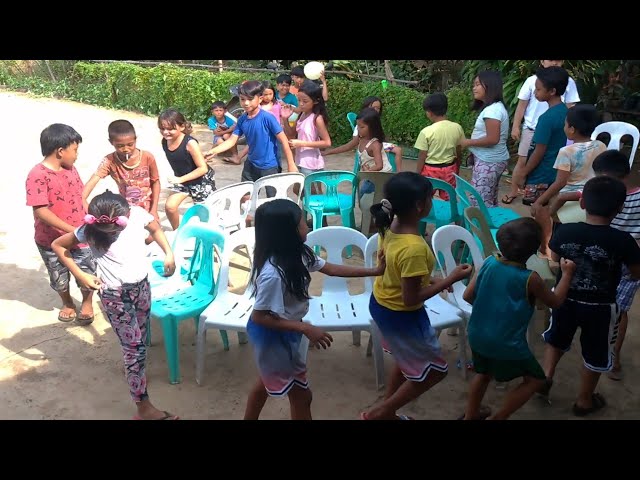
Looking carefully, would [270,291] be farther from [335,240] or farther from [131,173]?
[131,173]

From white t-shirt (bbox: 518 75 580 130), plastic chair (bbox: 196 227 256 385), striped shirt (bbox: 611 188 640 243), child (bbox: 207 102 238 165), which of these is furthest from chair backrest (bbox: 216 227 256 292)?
child (bbox: 207 102 238 165)

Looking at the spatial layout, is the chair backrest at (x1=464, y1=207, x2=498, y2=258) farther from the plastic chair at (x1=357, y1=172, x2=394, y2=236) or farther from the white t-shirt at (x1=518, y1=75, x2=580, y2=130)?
the white t-shirt at (x1=518, y1=75, x2=580, y2=130)

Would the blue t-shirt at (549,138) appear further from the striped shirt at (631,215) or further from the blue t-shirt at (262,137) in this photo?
the blue t-shirt at (262,137)

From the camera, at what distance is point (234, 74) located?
13836mm

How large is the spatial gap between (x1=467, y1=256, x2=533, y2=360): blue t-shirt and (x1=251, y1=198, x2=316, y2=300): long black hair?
93cm

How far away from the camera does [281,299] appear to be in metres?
2.82

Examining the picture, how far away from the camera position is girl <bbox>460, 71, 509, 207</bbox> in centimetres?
510

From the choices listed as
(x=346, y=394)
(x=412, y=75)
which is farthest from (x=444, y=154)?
(x=412, y=75)

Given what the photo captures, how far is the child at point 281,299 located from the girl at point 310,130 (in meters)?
3.23

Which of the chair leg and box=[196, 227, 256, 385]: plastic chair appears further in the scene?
the chair leg

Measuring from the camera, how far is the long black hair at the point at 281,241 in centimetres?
279

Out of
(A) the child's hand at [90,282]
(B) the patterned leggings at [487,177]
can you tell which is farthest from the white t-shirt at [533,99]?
(A) the child's hand at [90,282]

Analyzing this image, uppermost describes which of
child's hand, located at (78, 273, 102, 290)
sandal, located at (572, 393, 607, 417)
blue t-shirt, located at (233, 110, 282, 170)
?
blue t-shirt, located at (233, 110, 282, 170)

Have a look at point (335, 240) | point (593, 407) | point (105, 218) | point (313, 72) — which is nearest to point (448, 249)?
point (335, 240)
